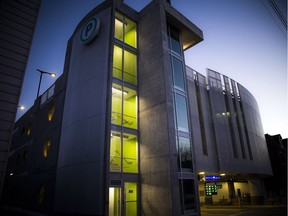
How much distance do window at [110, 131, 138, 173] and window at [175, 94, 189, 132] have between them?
12.0ft

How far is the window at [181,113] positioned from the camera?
51.2 feet

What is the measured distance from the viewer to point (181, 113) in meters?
16.1

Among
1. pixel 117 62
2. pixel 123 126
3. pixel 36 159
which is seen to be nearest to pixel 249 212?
pixel 123 126

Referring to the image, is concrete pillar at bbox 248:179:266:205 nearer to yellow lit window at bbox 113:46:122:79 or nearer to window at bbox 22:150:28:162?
yellow lit window at bbox 113:46:122:79

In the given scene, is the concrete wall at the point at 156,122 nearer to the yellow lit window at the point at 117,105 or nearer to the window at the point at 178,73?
the window at the point at 178,73

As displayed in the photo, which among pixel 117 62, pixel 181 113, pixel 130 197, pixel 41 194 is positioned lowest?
pixel 130 197

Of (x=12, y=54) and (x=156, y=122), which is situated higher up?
(x=12, y=54)

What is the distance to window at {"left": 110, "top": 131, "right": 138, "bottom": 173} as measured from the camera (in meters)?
14.2

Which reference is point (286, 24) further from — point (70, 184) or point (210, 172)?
point (210, 172)

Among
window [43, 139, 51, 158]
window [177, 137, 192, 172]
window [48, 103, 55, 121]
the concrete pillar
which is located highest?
window [48, 103, 55, 121]

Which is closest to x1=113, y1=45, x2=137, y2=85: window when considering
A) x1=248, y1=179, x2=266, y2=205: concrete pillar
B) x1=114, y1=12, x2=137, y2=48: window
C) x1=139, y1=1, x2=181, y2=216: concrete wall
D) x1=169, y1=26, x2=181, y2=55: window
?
x1=139, y1=1, x2=181, y2=216: concrete wall

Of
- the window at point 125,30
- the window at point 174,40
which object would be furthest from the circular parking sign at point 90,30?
the window at point 174,40

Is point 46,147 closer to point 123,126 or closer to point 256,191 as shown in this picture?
point 123,126

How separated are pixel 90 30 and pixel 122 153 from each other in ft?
37.0
